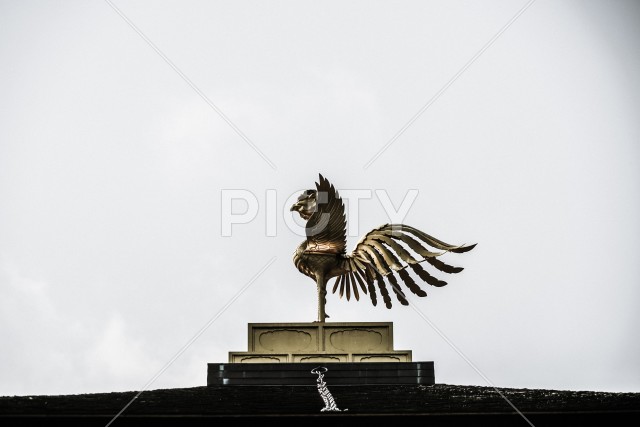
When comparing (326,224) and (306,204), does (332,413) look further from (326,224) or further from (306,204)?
(306,204)

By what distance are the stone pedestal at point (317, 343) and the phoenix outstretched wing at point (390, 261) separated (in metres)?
1.18

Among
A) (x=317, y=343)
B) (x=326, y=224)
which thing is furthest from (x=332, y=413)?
(x=326, y=224)

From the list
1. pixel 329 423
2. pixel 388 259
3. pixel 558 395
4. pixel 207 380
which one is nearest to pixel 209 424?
pixel 329 423

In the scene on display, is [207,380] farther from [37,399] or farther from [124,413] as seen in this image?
[124,413]

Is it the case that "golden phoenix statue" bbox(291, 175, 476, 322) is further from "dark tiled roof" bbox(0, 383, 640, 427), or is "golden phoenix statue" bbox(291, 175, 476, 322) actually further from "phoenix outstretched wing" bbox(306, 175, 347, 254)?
"dark tiled roof" bbox(0, 383, 640, 427)

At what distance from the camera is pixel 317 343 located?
21.5 meters

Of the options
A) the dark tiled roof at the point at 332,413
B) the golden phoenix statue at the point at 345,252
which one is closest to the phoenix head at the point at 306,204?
the golden phoenix statue at the point at 345,252

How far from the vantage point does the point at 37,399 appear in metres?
15.0

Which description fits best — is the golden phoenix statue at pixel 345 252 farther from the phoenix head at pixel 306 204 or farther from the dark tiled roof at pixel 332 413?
the dark tiled roof at pixel 332 413

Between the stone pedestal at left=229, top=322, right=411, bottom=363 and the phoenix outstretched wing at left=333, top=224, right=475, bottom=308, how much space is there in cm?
118

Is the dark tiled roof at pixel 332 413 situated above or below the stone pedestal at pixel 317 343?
below

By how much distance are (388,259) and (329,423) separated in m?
10.1

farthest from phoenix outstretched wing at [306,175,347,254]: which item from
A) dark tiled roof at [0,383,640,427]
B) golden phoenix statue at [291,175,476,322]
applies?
dark tiled roof at [0,383,640,427]

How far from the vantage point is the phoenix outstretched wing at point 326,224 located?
2244 centimetres
